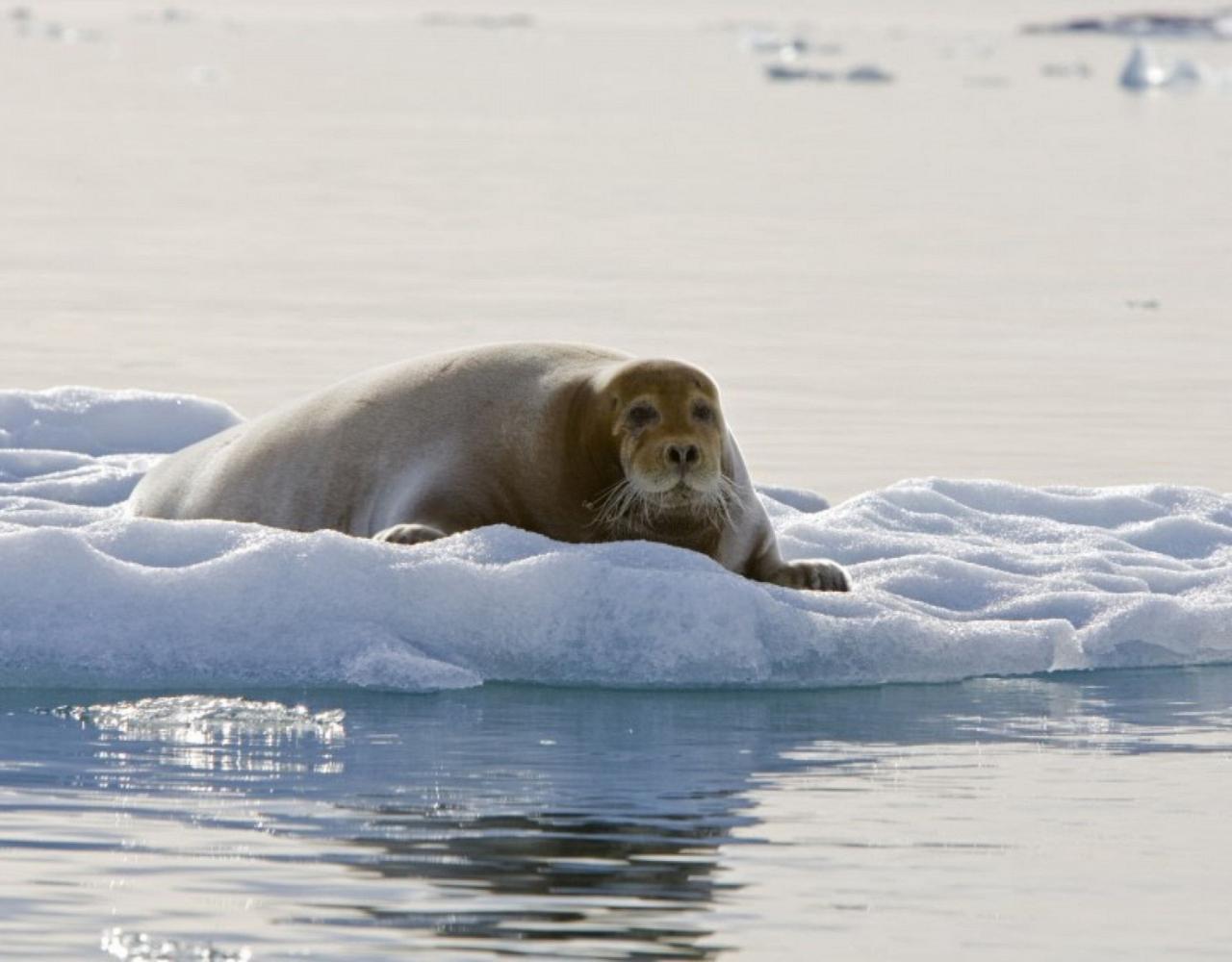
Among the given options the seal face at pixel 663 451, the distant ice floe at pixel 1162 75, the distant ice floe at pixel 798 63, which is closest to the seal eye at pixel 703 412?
the seal face at pixel 663 451

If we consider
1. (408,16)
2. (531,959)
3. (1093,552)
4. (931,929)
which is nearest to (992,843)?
(931,929)

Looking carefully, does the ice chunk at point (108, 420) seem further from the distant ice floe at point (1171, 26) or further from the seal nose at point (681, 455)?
the distant ice floe at point (1171, 26)

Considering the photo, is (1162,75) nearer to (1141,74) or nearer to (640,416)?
(1141,74)

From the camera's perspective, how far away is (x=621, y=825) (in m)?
6.22

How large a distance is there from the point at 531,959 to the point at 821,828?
124 centimetres

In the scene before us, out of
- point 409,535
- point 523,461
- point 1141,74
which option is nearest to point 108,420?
point 523,461

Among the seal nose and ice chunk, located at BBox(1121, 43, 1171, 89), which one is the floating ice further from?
ice chunk, located at BBox(1121, 43, 1171, 89)

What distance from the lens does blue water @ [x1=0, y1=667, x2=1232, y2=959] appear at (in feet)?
17.8

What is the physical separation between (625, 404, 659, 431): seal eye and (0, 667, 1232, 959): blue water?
2.94 ft

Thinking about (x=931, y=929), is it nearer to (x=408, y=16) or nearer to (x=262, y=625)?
(x=262, y=625)

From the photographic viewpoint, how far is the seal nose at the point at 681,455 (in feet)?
27.3

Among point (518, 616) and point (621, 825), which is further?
point (518, 616)

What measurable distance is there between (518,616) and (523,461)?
96 centimetres

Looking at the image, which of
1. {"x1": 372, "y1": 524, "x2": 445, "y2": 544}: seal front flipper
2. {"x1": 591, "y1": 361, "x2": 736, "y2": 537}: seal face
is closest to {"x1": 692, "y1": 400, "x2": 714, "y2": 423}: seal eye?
{"x1": 591, "y1": 361, "x2": 736, "y2": 537}: seal face
